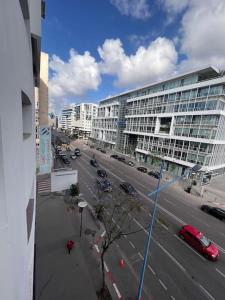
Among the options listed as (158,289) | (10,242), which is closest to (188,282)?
(158,289)

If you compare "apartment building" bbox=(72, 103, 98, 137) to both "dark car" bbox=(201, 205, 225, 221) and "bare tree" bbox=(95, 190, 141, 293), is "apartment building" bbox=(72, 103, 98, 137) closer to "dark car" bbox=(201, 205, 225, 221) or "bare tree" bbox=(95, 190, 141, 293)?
"dark car" bbox=(201, 205, 225, 221)

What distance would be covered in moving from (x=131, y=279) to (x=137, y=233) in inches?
189

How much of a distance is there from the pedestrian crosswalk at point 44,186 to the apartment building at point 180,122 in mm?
26453

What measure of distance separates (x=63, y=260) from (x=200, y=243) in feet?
39.1

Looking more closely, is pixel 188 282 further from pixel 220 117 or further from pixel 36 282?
pixel 220 117

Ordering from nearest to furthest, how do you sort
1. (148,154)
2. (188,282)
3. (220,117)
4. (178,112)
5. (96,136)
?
(188,282), (220,117), (178,112), (148,154), (96,136)

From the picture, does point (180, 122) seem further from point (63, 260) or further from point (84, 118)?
point (84, 118)

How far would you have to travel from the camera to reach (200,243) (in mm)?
13688

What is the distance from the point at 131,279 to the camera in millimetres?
10867

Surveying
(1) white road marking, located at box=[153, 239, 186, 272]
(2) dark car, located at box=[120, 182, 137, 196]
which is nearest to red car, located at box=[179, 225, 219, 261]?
(1) white road marking, located at box=[153, 239, 186, 272]

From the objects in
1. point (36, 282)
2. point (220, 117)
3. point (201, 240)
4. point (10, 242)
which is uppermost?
point (220, 117)

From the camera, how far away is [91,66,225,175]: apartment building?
29.3 meters

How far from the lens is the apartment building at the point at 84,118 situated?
123 metres

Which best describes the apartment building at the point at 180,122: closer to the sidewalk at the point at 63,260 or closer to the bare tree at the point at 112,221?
the bare tree at the point at 112,221
